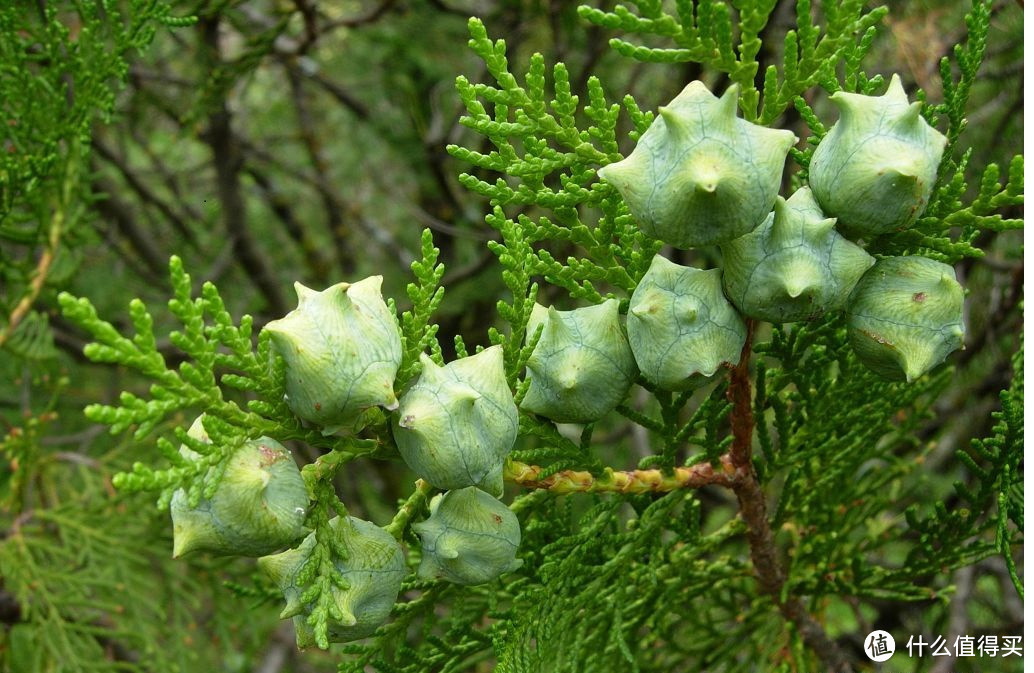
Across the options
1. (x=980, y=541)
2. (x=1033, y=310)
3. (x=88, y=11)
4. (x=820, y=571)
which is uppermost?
(x=88, y=11)

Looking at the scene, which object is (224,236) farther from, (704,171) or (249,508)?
(704,171)

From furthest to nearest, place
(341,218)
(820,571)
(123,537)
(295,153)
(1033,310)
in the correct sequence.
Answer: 1. (295,153)
2. (341,218)
3. (123,537)
4. (820,571)
5. (1033,310)

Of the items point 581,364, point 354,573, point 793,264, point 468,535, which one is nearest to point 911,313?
point 793,264

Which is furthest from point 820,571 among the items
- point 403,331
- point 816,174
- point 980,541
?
point 403,331

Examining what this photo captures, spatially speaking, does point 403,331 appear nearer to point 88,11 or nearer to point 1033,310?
point 1033,310

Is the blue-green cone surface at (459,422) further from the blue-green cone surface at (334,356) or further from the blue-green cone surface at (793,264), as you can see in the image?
the blue-green cone surface at (793,264)

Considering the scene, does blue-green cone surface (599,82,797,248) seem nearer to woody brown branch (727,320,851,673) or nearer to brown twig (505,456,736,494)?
woody brown branch (727,320,851,673)
